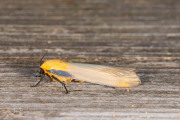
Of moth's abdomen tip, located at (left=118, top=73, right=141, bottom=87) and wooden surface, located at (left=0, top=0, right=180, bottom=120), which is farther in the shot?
moth's abdomen tip, located at (left=118, top=73, right=141, bottom=87)

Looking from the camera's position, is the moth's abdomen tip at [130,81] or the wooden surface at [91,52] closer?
the wooden surface at [91,52]

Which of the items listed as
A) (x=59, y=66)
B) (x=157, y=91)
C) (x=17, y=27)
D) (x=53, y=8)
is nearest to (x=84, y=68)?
(x=59, y=66)

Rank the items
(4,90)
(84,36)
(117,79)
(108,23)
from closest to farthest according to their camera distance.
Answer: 1. (4,90)
2. (117,79)
3. (84,36)
4. (108,23)

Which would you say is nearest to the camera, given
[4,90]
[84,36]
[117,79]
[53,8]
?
[4,90]

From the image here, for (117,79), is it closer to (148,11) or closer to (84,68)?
(84,68)
